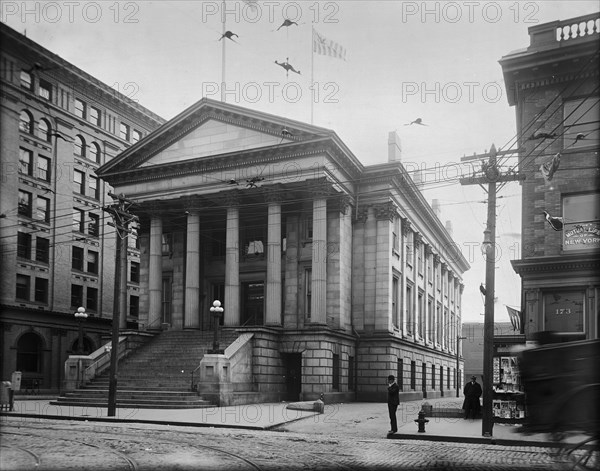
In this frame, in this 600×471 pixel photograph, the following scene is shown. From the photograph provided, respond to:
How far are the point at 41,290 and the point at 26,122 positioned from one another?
492 inches

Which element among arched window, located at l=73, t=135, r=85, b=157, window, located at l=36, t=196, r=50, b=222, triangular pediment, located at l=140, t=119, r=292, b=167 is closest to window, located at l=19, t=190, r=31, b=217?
window, located at l=36, t=196, r=50, b=222

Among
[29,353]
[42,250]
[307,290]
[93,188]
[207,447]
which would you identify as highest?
[93,188]

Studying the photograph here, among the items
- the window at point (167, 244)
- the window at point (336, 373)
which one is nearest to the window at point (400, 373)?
the window at point (336, 373)

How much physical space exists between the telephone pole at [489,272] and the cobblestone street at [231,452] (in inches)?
62.2

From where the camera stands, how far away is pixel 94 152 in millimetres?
53531

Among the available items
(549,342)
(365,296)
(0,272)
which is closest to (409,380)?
(365,296)

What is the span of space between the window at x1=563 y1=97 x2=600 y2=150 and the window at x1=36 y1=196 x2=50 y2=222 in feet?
121

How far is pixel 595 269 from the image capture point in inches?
947

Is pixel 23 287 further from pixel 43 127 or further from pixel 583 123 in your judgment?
pixel 583 123

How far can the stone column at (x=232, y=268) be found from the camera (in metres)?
37.6

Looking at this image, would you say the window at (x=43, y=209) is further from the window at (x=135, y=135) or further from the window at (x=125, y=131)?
the window at (x=135, y=135)

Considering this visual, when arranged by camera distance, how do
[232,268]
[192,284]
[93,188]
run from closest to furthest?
1. [232,268]
2. [192,284]
3. [93,188]

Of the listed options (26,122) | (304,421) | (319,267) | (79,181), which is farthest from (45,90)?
(304,421)

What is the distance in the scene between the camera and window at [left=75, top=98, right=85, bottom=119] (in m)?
50.5
